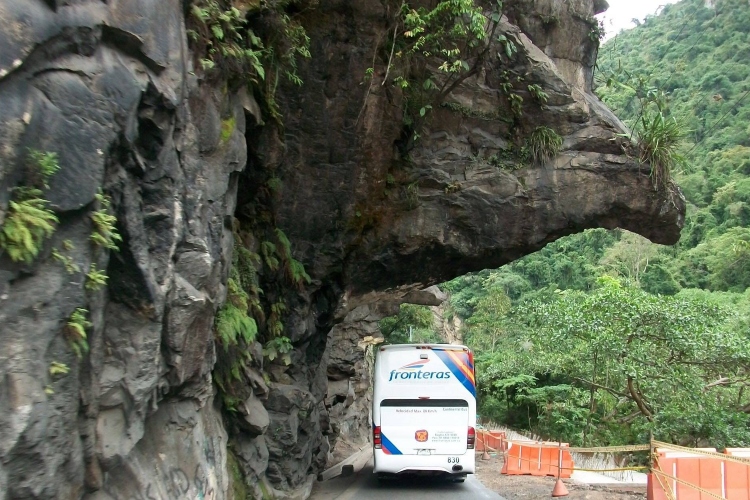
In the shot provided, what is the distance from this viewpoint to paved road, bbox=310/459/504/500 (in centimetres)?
1419

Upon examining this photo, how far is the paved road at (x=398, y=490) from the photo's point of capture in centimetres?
1419

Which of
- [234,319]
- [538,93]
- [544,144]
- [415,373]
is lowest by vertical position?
[415,373]

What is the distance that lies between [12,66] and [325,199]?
9.69m

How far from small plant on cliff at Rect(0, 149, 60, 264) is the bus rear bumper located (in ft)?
37.3

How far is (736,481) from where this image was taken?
9859mm

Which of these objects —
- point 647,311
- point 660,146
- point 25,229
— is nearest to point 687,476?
point 660,146

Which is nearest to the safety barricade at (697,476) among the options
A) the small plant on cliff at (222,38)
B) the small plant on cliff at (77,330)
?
the small plant on cliff at (77,330)

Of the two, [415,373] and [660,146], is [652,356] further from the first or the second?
[415,373]

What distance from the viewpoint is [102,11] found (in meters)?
6.09

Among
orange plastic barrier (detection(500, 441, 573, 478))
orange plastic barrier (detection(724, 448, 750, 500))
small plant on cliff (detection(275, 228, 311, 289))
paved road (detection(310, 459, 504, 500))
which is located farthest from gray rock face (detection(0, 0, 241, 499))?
orange plastic barrier (detection(500, 441, 573, 478))

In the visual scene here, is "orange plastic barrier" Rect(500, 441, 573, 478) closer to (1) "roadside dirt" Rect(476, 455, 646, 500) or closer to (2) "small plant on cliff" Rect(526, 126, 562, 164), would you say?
(1) "roadside dirt" Rect(476, 455, 646, 500)

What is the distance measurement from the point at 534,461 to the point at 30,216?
50.0ft

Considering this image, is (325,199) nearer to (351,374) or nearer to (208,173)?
(208,173)

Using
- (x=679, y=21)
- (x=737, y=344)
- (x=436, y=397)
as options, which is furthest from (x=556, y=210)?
(x=679, y=21)
